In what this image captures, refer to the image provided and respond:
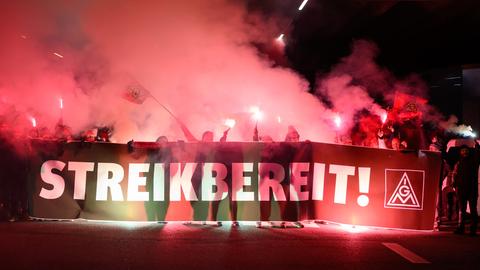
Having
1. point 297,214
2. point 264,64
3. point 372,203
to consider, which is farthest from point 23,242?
point 264,64

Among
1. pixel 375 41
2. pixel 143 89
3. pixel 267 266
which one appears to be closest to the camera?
pixel 267 266

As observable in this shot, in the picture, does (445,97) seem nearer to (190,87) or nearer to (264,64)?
(264,64)

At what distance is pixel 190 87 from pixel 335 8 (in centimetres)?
464

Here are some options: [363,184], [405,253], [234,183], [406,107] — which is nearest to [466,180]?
[363,184]

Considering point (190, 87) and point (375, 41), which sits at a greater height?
point (375, 41)

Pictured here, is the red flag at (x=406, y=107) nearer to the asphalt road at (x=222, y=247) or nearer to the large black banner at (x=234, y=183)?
the large black banner at (x=234, y=183)

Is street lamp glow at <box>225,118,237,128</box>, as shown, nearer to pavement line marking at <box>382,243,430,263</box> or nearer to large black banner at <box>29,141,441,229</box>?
large black banner at <box>29,141,441,229</box>

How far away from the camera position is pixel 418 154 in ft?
25.1

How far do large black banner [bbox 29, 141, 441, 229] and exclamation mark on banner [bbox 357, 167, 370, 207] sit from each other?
0.01m

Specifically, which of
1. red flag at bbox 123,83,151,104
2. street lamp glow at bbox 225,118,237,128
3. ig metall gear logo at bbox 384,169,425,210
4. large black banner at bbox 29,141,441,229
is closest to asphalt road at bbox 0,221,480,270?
large black banner at bbox 29,141,441,229

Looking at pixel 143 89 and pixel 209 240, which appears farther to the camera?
pixel 143 89

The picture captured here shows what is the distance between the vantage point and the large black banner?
25.0 feet

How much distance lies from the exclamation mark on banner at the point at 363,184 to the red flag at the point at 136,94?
14.2 feet

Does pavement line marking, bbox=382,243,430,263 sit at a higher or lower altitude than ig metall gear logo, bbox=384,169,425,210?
lower
